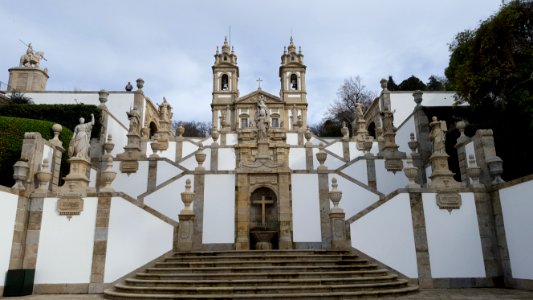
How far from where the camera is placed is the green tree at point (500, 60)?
13.9 meters

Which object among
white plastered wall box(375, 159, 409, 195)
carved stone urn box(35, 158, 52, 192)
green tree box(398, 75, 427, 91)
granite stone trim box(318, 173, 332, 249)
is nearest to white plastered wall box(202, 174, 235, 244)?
granite stone trim box(318, 173, 332, 249)

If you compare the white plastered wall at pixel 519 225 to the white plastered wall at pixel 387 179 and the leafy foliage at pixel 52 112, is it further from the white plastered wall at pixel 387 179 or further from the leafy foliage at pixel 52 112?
the leafy foliage at pixel 52 112

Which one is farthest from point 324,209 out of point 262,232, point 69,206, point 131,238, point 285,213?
point 69,206

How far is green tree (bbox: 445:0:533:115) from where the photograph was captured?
13922mm

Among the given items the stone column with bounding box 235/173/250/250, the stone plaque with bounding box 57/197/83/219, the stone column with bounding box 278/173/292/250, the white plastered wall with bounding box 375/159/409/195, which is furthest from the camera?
the white plastered wall with bounding box 375/159/409/195

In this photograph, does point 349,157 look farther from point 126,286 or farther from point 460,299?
point 126,286

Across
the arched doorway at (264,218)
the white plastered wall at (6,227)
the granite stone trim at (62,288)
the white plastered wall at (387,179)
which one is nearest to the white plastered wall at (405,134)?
the white plastered wall at (387,179)

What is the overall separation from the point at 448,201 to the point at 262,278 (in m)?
5.50

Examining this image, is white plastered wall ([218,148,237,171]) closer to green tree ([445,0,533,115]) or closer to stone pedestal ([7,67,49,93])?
green tree ([445,0,533,115])

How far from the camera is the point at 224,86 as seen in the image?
4372 centimetres

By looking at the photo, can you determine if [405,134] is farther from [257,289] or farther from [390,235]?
[257,289]

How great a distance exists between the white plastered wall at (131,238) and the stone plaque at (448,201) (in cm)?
725

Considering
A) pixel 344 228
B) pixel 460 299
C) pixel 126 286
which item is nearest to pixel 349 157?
pixel 344 228

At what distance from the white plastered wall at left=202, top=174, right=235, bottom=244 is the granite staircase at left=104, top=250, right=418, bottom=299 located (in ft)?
6.87
